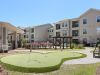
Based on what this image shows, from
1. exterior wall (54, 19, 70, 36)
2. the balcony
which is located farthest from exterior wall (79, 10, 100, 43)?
exterior wall (54, 19, 70, 36)

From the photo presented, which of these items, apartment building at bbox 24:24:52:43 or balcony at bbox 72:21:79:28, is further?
apartment building at bbox 24:24:52:43

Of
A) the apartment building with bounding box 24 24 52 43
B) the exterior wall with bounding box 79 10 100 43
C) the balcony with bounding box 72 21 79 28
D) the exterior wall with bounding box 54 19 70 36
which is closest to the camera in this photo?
the exterior wall with bounding box 79 10 100 43

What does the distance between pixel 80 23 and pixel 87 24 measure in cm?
248

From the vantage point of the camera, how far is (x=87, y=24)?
157 ft

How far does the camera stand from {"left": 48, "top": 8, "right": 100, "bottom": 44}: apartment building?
1820 inches

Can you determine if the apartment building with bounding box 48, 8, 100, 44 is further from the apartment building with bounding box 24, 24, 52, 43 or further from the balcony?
the apartment building with bounding box 24, 24, 52, 43

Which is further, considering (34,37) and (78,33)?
(34,37)

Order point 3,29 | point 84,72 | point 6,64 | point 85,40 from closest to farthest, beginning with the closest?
point 84,72 < point 6,64 < point 3,29 < point 85,40

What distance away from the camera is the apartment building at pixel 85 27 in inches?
1820

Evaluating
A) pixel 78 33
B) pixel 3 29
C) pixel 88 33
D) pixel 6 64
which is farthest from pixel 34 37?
pixel 6 64

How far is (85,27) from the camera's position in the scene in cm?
4841

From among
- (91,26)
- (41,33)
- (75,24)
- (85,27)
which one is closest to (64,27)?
(75,24)

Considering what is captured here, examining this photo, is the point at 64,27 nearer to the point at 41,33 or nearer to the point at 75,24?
the point at 75,24

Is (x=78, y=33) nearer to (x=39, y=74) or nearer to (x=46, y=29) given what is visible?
(x=46, y=29)
